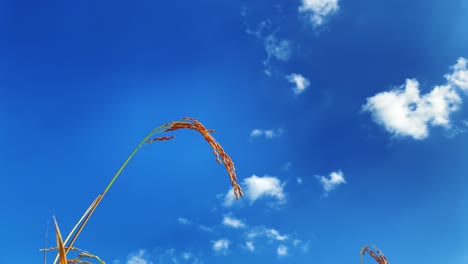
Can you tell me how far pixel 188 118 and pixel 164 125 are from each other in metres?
0.10

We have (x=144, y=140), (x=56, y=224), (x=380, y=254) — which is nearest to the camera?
(x=56, y=224)

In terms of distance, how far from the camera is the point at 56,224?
1.35 meters

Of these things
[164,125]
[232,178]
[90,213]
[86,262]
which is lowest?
[86,262]

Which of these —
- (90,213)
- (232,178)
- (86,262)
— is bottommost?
(86,262)

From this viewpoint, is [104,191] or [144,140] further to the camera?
[144,140]

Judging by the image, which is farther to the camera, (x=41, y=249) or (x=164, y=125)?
(x=164, y=125)

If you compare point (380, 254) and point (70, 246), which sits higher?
point (380, 254)

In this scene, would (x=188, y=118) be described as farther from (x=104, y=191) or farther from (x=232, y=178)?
(x=104, y=191)

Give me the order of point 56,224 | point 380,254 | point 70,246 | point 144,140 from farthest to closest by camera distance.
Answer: point 380,254, point 144,140, point 70,246, point 56,224

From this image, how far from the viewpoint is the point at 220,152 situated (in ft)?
5.67

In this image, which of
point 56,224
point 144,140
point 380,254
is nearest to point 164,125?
point 144,140

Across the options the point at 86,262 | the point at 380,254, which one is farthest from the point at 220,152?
the point at 380,254

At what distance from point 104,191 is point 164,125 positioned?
0.32m

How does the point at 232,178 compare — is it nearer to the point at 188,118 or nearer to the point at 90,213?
the point at 188,118
